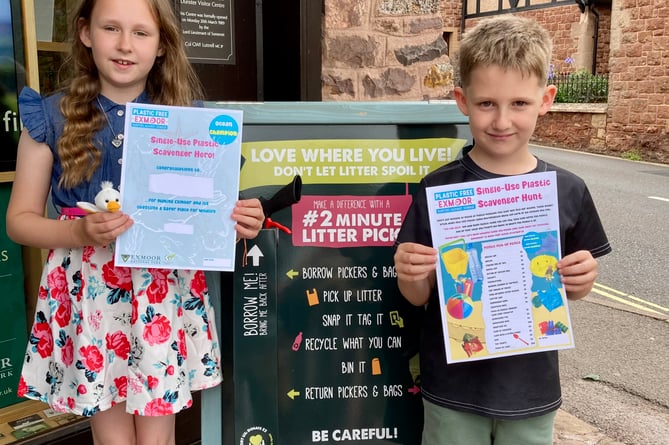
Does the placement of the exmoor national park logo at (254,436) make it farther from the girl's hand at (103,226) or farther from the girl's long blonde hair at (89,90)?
the girl's long blonde hair at (89,90)

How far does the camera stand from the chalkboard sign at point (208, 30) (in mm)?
3244

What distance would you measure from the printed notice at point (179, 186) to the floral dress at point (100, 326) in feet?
0.45

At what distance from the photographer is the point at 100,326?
1.75 metres

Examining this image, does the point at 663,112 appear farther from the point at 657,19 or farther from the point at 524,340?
the point at 524,340

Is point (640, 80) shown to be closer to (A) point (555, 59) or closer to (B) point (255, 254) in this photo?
(A) point (555, 59)

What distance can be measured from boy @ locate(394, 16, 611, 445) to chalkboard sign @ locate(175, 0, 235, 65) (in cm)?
191

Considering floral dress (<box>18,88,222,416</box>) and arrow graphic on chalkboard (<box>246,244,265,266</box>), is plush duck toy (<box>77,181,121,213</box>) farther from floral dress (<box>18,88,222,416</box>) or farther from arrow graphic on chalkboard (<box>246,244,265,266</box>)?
arrow graphic on chalkboard (<box>246,244,265,266</box>)

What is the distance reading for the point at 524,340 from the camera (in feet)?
5.48

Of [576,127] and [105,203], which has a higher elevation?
[576,127]

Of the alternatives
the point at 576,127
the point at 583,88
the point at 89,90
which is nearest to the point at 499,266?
the point at 89,90

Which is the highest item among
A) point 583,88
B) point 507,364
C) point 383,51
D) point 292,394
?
point 583,88

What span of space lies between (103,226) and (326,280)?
66cm

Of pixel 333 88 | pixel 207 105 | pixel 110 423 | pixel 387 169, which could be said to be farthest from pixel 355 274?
pixel 333 88

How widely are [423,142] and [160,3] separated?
83 centimetres
